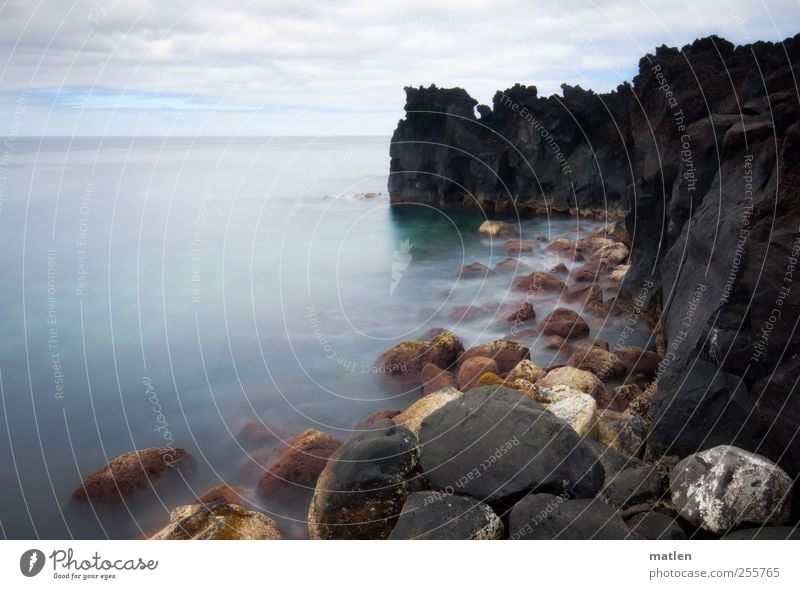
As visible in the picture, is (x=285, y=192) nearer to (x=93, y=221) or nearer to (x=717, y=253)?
(x=93, y=221)

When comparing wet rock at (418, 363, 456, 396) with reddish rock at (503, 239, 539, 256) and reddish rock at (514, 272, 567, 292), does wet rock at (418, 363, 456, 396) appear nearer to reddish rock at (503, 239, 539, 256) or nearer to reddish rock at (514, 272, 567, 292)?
reddish rock at (514, 272, 567, 292)

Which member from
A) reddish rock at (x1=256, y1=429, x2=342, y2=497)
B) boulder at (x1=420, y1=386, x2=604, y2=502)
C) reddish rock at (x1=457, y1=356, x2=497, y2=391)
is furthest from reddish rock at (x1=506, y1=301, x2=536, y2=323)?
boulder at (x1=420, y1=386, x2=604, y2=502)

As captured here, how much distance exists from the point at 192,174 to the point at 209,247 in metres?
11.7

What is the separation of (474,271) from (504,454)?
12.3 metres

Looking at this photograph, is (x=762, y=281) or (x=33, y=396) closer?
(x=762, y=281)

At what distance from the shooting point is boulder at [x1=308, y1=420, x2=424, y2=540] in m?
5.11

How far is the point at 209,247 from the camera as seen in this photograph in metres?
13.5

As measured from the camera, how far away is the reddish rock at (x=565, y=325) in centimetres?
1127

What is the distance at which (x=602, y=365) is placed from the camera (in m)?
9.23

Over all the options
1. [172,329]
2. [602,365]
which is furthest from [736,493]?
[172,329]

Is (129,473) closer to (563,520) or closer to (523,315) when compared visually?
(563,520)

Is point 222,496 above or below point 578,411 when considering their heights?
below

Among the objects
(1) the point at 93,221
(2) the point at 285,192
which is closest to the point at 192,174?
(2) the point at 285,192

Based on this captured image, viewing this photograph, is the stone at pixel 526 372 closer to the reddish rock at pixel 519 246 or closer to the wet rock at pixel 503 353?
the wet rock at pixel 503 353
